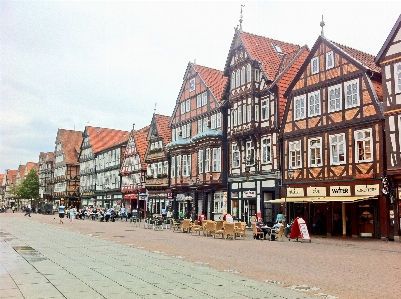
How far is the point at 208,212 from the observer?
4566 centimetres

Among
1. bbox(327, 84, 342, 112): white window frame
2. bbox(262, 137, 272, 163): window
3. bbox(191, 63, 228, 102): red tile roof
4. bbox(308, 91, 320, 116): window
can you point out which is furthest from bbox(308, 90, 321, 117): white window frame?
bbox(191, 63, 228, 102): red tile roof

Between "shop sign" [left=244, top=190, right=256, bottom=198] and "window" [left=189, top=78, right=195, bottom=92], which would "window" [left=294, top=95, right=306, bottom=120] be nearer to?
"shop sign" [left=244, top=190, right=256, bottom=198]

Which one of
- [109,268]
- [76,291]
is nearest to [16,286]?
[76,291]

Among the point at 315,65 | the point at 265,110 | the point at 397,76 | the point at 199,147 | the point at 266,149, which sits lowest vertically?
the point at 266,149

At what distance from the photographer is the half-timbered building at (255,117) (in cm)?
3709

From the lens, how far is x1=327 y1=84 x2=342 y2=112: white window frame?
30.9 meters

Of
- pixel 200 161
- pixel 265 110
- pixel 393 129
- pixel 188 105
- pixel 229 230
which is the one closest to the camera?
pixel 393 129

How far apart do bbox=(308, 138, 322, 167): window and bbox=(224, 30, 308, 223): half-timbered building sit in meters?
3.65

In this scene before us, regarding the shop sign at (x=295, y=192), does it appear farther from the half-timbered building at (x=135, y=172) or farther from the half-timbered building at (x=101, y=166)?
the half-timbered building at (x=101, y=166)

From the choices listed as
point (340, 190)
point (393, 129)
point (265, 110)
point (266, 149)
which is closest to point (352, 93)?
point (393, 129)

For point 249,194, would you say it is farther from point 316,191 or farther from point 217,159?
point 316,191

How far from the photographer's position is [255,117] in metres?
38.4

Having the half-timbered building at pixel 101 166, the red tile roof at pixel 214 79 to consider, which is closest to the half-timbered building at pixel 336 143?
the red tile roof at pixel 214 79

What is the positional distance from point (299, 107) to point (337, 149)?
486 centimetres
